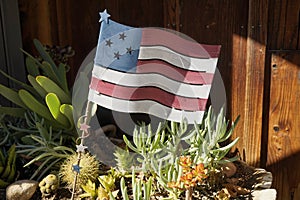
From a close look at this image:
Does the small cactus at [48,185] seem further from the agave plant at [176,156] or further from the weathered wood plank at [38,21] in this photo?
the weathered wood plank at [38,21]

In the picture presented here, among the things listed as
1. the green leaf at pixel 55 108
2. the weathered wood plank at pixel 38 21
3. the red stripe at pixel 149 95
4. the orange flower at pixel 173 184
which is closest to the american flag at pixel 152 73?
the red stripe at pixel 149 95

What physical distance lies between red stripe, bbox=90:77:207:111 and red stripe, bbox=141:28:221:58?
0.14 m

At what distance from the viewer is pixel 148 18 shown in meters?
1.81

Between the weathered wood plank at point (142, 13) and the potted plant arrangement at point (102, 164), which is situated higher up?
the weathered wood plank at point (142, 13)

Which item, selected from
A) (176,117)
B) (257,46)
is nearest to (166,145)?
(176,117)

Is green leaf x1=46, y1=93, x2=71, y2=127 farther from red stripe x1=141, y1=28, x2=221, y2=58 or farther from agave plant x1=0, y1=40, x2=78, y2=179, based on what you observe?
red stripe x1=141, y1=28, x2=221, y2=58

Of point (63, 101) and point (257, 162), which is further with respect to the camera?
point (257, 162)

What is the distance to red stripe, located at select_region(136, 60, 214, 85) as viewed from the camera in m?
1.51

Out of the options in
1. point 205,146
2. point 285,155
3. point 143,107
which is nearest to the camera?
point 205,146

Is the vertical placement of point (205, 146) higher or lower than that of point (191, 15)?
lower

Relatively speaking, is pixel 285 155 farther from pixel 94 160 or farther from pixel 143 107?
pixel 94 160

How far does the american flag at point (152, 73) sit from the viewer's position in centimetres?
147

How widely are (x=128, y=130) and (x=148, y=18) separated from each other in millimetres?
440

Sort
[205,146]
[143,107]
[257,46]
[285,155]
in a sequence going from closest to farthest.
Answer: [205,146] < [143,107] < [257,46] < [285,155]
